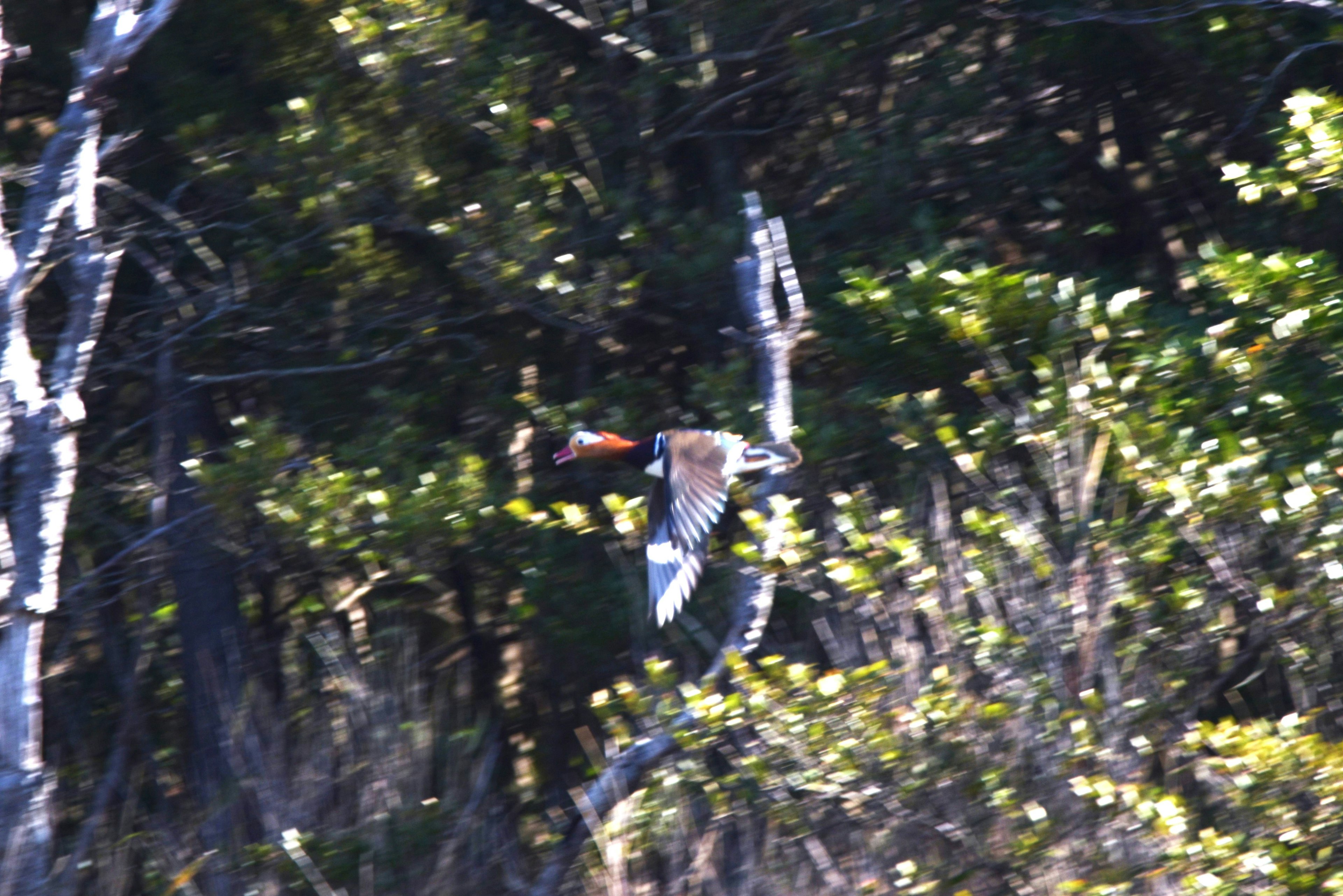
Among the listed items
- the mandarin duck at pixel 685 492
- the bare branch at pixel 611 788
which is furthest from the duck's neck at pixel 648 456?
the bare branch at pixel 611 788

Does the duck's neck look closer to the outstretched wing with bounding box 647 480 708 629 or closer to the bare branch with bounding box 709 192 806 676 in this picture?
the outstretched wing with bounding box 647 480 708 629

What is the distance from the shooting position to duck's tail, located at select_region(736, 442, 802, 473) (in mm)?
5305

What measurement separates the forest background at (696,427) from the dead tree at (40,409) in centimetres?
8

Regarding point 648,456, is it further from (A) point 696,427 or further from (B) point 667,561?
(A) point 696,427

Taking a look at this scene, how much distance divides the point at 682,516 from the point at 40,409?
8.46ft

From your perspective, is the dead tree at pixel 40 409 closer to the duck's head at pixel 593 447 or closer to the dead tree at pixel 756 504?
the dead tree at pixel 756 504

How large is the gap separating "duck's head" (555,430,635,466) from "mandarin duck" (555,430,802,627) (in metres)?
0.11

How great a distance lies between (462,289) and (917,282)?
7.25ft

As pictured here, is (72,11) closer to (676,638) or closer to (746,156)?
(746,156)

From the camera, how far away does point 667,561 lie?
5102 millimetres

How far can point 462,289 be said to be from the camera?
262 inches

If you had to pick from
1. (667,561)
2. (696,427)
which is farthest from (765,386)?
(696,427)

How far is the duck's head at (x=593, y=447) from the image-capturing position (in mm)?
5809

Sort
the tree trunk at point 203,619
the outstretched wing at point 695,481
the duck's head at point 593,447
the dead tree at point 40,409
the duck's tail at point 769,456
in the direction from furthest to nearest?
the tree trunk at point 203,619
the duck's head at point 593,447
the dead tree at point 40,409
the duck's tail at point 769,456
the outstretched wing at point 695,481
